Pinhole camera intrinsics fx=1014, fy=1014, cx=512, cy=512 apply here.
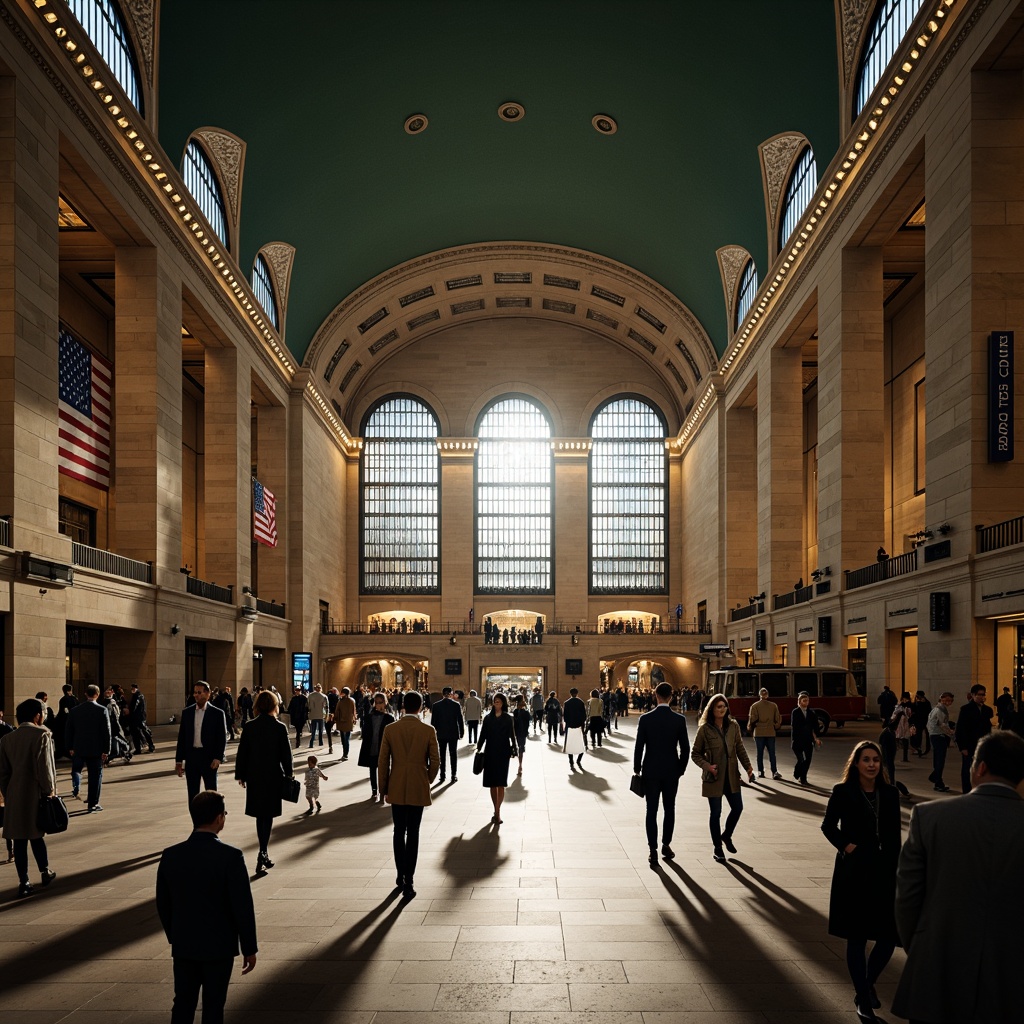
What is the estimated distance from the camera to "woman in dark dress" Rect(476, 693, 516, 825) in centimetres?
1129

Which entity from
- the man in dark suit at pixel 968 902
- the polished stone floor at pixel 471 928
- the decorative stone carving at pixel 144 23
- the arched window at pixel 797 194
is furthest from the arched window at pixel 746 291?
the man in dark suit at pixel 968 902

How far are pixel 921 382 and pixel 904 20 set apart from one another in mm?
11619

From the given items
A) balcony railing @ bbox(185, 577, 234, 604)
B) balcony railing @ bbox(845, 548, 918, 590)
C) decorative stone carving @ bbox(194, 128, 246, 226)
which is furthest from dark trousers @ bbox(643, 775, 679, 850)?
decorative stone carving @ bbox(194, 128, 246, 226)

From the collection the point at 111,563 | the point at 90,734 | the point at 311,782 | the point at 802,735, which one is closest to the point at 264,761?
the point at 311,782

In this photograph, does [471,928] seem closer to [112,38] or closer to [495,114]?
[112,38]

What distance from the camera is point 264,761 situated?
28.1ft

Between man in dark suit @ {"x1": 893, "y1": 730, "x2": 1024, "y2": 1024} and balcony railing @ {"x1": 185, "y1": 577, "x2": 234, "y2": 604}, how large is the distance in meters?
26.3

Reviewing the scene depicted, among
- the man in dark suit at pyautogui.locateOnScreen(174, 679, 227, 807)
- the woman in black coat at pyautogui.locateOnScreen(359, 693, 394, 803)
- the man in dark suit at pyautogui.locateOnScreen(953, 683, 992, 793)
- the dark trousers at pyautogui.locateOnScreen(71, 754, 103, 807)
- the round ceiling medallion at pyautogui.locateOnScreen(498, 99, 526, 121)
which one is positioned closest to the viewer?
the man in dark suit at pyautogui.locateOnScreen(174, 679, 227, 807)

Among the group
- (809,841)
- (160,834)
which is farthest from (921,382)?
(160,834)

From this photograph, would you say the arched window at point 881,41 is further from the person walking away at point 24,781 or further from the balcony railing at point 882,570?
the person walking away at point 24,781

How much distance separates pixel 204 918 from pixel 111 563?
20666 mm

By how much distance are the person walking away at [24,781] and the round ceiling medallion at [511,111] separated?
1149 inches

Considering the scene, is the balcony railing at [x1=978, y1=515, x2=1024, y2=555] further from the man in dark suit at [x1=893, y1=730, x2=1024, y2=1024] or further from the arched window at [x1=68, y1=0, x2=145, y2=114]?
the arched window at [x1=68, y1=0, x2=145, y2=114]

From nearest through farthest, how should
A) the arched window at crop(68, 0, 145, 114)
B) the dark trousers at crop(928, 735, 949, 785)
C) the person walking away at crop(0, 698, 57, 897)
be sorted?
the person walking away at crop(0, 698, 57, 897)
the dark trousers at crop(928, 735, 949, 785)
the arched window at crop(68, 0, 145, 114)
